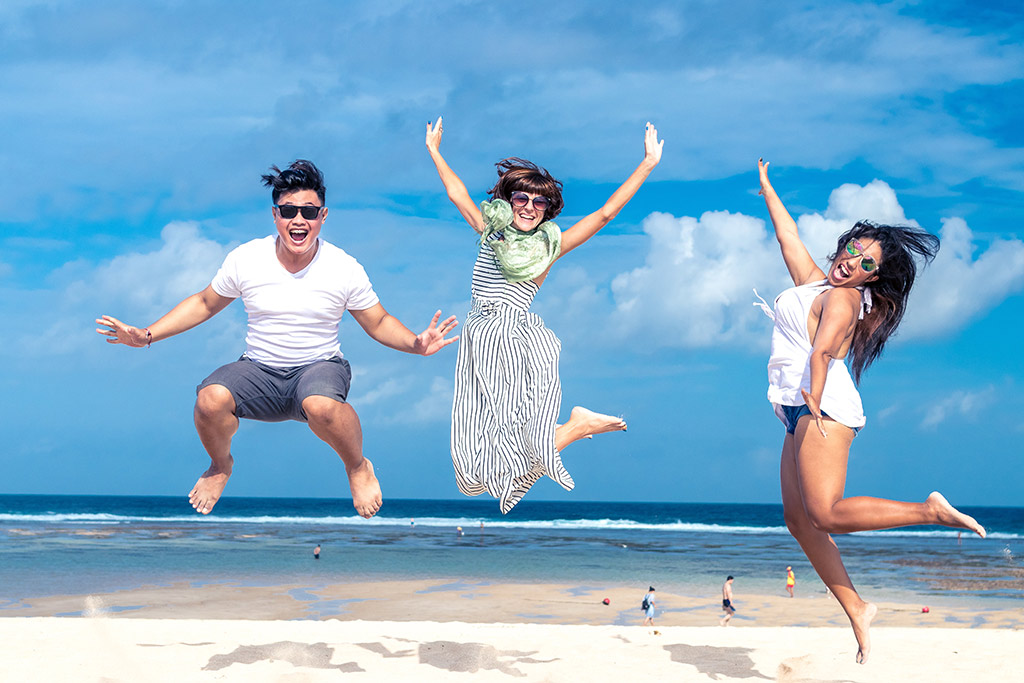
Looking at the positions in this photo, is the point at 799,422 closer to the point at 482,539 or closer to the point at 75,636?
the point at 75,636

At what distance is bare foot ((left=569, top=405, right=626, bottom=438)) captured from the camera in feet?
20.6

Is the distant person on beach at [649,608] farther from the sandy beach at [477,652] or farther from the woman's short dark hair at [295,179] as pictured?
the woman's short dark hair at [295,179]

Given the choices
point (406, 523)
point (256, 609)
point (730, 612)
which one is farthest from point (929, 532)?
point (256, 609)

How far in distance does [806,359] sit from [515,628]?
7.35 meters

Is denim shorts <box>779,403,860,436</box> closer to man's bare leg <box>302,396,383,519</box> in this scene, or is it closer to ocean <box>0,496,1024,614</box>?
man's bare leg <box>302,396,383,519</box>

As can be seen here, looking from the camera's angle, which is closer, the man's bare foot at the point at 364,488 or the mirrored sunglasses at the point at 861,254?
the mirrored sunglasses at the point at 861,254

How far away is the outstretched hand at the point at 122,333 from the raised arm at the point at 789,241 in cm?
406

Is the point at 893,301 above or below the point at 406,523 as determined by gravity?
above

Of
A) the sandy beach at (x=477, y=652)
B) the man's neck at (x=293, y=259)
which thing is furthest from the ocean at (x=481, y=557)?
the man's neck at (x=293, y=259)

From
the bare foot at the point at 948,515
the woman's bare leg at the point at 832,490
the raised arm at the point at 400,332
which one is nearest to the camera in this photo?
the bare foot at the point at 948,515

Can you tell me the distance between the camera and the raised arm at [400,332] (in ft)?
19.1

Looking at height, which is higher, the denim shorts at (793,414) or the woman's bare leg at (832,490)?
the denim shorts at (793,414)

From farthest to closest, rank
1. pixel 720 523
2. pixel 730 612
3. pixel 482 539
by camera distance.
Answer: pixel 720 523 < pixel 482 539 < pixel 730 612

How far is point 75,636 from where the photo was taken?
1126 cm
